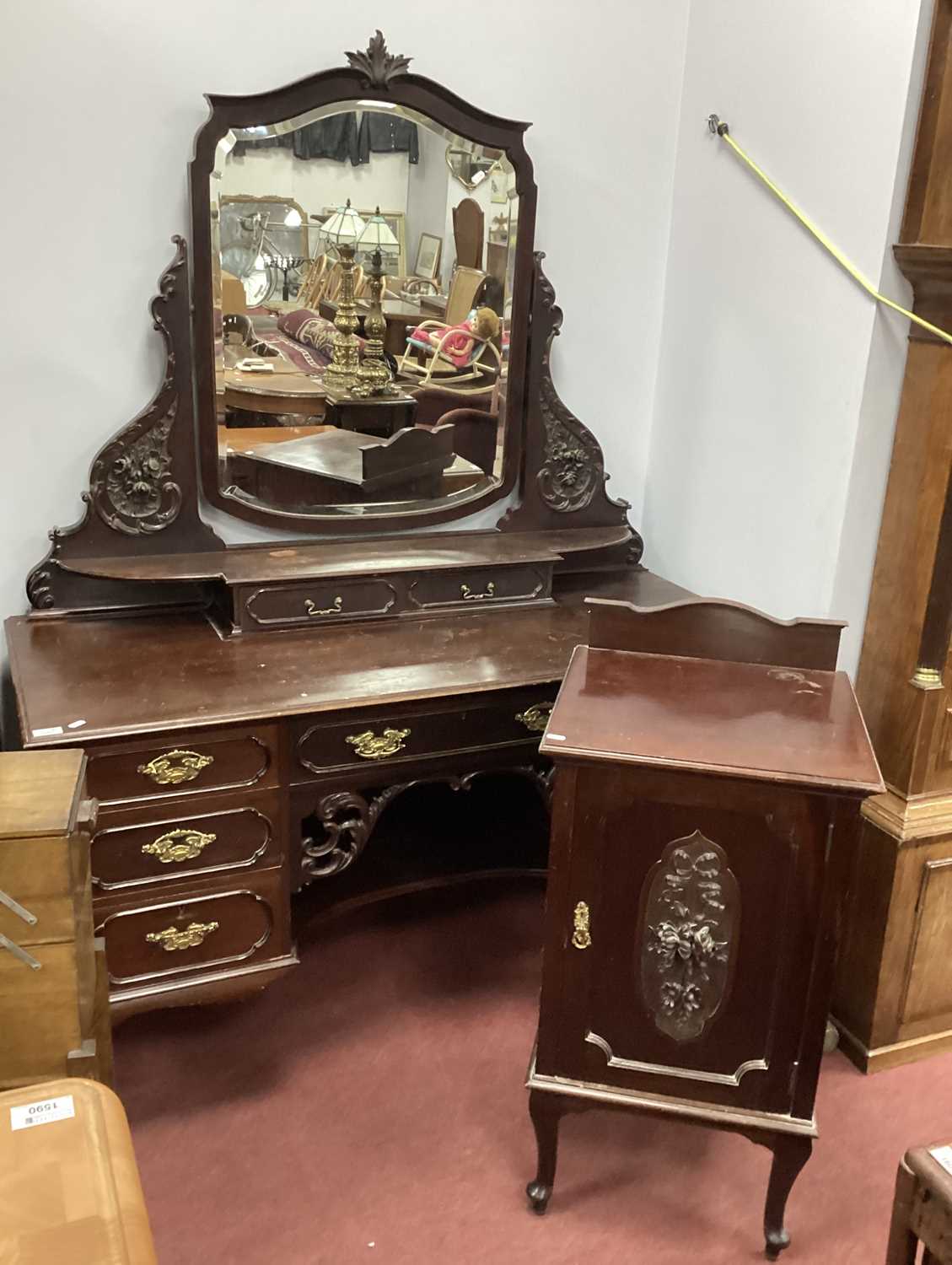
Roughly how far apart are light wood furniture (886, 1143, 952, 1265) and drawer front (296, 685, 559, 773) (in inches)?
37.4

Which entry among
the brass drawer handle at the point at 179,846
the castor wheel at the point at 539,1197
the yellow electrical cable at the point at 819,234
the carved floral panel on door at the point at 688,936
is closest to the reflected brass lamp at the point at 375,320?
the yellow electrical cable at the point at 819,234

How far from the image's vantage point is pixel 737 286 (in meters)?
2.18

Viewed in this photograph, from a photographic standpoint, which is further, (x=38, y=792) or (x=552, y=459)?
(x=552, y=459)

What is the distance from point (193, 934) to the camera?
176cm

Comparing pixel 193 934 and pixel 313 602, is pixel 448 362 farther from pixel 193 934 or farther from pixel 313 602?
pixel 193 934

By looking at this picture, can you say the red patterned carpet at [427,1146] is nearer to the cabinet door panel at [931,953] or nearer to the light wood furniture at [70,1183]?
the cabinet door panel at [931,953]

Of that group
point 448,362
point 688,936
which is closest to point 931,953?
point 688,936

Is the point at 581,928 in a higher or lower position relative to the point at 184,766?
lower

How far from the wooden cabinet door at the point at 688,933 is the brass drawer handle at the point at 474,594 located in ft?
2.55

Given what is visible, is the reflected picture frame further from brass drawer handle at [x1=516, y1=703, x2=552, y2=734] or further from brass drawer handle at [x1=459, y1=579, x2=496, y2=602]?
brass drawer handle at [x1=516, y1=703, x2=552, y2=734]

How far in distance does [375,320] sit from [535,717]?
0.83m

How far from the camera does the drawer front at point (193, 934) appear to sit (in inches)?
67.7

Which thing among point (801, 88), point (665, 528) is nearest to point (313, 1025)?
point (665, 528)

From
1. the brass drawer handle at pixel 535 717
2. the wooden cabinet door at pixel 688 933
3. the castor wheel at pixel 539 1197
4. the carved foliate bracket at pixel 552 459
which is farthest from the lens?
the carved foliate bracket at pixel 552 459
